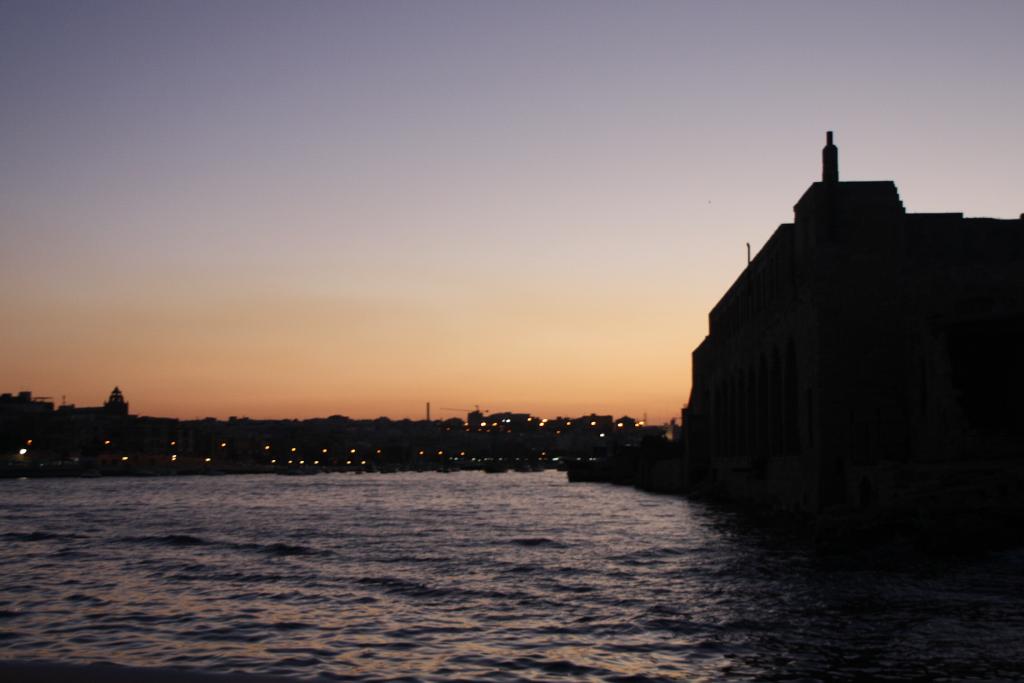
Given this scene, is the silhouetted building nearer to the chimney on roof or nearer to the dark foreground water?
the chimney on roof

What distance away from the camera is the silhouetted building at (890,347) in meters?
33.5

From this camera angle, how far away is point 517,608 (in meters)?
19.5

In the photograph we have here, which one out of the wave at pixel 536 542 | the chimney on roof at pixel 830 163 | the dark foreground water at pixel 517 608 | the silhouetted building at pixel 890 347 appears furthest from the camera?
the chimney on roof at pixel 830 163

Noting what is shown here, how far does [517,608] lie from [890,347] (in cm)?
2459

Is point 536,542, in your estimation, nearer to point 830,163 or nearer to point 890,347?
→ point 890,347

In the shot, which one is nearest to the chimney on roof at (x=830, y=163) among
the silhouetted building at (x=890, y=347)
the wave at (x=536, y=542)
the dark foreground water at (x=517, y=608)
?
the silhouetted building at (x=890, y=347)

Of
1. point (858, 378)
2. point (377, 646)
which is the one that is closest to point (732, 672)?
point (377, 646)

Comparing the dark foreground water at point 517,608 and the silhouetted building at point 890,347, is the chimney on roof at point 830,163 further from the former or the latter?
the dark foreground water at point 517,608

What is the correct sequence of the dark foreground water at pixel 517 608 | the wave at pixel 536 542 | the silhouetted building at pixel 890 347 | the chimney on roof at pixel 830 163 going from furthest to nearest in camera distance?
the chimney on roof at pixel 830 163 < the wave at pixel 536 542 < the silhouetted building at pixel 890 347 < the dark foreground water at pixel 517 608

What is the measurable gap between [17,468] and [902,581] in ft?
559

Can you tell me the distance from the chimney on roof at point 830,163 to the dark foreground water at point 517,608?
47.6ft

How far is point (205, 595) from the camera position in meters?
21.6

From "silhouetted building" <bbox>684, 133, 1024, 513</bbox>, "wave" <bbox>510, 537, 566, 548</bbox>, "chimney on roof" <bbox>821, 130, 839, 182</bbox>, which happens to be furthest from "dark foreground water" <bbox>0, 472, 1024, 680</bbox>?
"chimney on roof" <bbox>821, 130, 839, 182</bbox>

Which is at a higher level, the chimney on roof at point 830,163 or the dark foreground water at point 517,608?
the chimney on roof at point 830,163
